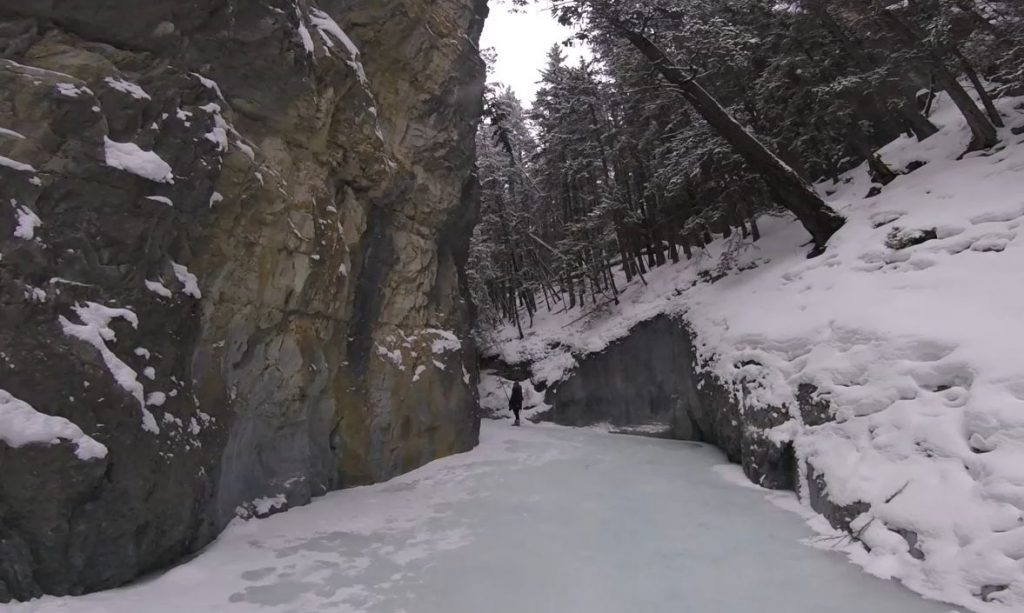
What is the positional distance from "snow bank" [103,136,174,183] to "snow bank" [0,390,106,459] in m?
2.40

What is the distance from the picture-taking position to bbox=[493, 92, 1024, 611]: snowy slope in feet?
16.2

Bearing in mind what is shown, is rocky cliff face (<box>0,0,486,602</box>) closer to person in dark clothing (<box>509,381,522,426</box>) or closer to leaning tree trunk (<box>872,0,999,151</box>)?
Answer: person in dark clothing (<box>509,381,522,426</box>)

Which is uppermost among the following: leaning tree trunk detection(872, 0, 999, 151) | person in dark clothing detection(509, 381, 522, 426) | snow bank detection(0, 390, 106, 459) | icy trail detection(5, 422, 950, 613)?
leaning tree trunk detection(872, 0, 999, 151)

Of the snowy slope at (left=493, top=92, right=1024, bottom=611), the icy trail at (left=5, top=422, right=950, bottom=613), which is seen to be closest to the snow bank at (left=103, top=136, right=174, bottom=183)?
the icy trail at (left=5, top=422, right=950, bottom=613)

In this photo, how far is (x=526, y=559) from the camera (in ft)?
19.5

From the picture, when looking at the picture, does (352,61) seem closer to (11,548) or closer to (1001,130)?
(11,548)

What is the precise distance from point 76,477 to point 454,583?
3528 mm

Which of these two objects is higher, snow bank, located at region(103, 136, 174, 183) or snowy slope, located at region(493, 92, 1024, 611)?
snow bank, located at region(103, 136, 174, 183)

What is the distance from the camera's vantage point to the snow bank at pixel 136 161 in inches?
218

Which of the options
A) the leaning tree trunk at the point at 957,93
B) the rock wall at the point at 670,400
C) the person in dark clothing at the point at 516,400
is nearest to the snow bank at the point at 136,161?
the rock wall at the point at 670,400

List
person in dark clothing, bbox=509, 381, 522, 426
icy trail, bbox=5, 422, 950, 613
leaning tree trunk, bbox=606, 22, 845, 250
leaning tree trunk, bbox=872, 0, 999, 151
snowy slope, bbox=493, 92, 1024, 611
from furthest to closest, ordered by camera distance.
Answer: person in dark clothing, bbox=509, 381, 522, 426 < leaning tree trunk, bbox=606, 22, 845, 250 < leaning tree trunk, bbox=872, 0, 999, 151 < snowy slope, bbox=493, 92, 1024, 611 < icy trail, bbox=5, 422, 950, 613

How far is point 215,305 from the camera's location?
7113 millimetres

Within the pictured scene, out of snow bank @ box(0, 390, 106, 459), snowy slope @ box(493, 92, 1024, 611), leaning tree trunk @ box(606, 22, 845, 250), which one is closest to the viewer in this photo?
snow bank @ box(0, 390, 106, 459)

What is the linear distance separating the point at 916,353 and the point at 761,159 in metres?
7.47
